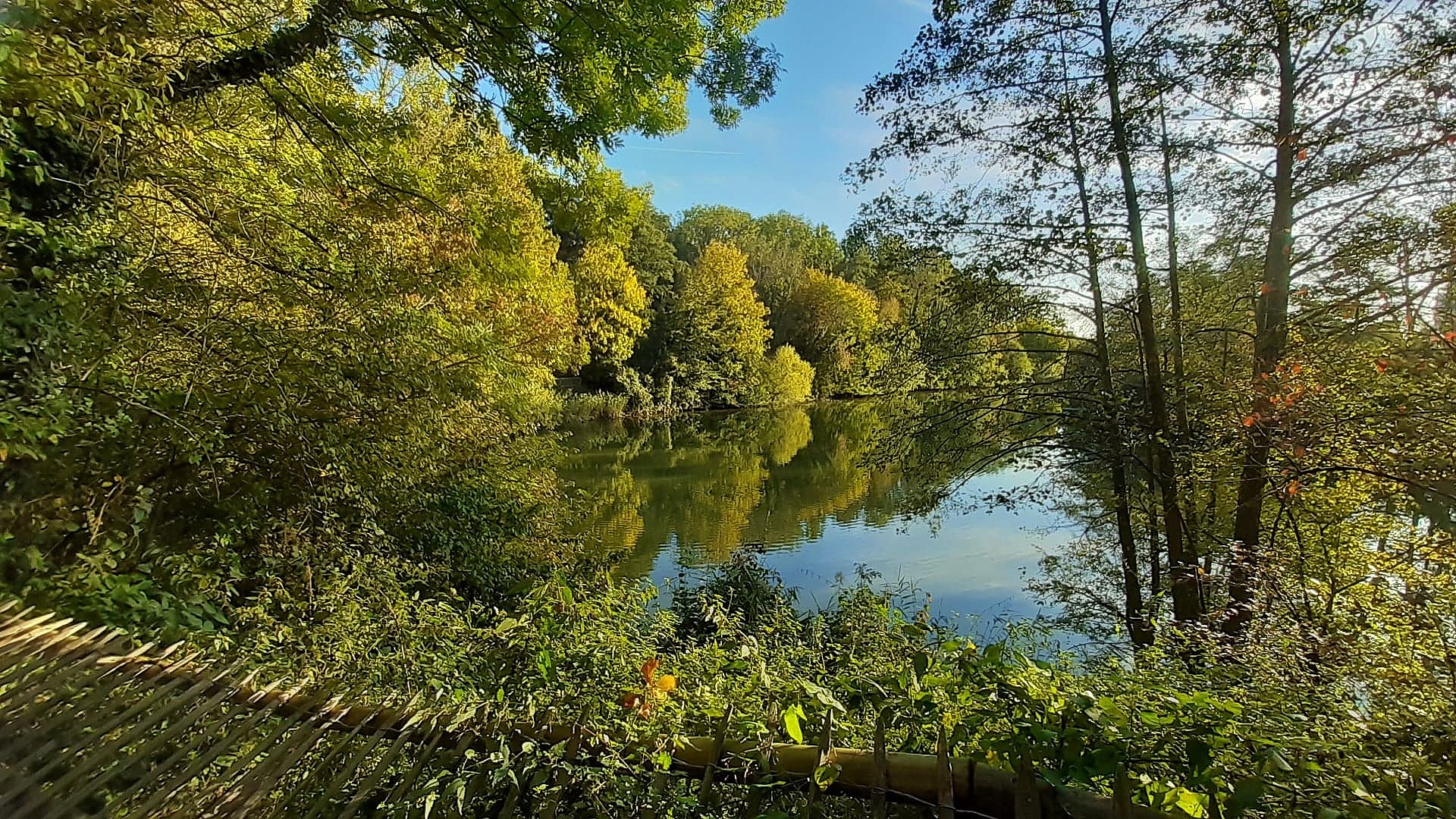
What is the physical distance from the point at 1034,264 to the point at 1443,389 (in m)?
2.81

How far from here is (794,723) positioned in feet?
4.41

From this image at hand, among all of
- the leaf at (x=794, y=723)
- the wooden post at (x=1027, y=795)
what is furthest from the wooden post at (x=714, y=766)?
the wooden post at (x=1027, y=795)

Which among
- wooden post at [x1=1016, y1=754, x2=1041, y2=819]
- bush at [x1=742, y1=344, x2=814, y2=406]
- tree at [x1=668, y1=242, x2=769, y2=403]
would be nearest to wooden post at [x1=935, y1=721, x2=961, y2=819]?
wooden post at [x1=1016, y1=754, x2=1041, y2=819]

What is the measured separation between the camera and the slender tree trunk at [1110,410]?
4.83 meters

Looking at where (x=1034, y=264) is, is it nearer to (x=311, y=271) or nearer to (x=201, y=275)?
(x=311, y=271)

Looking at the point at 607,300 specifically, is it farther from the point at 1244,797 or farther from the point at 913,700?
the point at 1244,797

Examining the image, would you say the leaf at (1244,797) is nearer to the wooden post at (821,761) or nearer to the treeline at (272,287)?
the wooden post at (821,761)

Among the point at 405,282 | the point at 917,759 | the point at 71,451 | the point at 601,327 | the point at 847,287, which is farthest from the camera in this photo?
the point at 847,287

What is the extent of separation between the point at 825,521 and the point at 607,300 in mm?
12980

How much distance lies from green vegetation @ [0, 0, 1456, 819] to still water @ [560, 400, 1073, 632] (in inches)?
28.3

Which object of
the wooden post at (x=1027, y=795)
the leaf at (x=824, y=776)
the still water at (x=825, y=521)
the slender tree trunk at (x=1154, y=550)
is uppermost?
the wooden post at (x=1027, y=795)

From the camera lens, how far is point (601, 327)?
66.4 feet

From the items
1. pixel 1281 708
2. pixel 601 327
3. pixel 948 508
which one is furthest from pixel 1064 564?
pixel 601 327

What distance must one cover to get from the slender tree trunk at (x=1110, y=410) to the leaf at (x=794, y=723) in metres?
4.12
